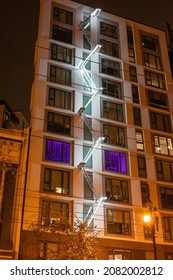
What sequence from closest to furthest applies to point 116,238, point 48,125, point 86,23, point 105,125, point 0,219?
point 0,219, point 116,238, point 48,125, point 105,125, point 86,23

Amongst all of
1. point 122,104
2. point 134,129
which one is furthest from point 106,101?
point 134,129

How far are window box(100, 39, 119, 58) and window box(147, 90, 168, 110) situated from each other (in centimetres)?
602

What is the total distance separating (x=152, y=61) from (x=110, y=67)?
631cm

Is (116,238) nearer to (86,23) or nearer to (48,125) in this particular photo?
(48,125)

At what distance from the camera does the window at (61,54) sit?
112 ft

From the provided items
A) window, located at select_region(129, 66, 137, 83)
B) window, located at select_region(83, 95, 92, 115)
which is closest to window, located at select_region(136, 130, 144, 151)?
window, located at select_region(83, 95, 92, 115)

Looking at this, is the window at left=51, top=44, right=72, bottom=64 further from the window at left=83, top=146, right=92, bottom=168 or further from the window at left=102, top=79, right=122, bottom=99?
the window at left=83, top=146, right=92, bottom=168

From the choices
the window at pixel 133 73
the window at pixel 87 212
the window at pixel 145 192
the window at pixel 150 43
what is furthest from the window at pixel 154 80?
the window at pixel 87 212

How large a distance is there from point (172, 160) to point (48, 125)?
13170 mm

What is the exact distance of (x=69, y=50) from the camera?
1393 inches

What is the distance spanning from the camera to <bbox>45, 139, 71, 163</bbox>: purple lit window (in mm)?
28906

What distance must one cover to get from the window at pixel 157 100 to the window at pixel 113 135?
18.9ft

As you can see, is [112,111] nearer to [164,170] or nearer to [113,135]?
[113,135]

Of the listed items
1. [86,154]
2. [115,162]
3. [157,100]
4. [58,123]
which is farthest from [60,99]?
[157,100]
